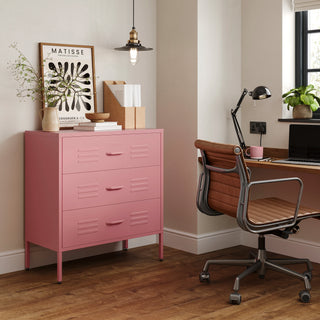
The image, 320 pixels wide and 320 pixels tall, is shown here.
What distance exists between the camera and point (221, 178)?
3510mm

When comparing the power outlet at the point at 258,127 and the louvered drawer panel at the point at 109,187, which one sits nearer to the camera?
the louvered drawer panel at the point at 109,187

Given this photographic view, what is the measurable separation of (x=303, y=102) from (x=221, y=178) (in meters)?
1.07

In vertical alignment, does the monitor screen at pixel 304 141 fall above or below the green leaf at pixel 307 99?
below

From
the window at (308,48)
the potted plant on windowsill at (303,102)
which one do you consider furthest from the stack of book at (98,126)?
the window at (308,48)

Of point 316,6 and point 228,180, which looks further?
point 316,6

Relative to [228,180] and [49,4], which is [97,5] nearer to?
[49,4]

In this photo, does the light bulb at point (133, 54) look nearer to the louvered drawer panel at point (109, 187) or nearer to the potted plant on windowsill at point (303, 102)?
the louvered drawer panel at point (109, 187)

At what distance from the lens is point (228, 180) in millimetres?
3438

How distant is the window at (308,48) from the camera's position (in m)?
4.33

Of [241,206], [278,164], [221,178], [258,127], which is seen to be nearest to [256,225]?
[241,206]

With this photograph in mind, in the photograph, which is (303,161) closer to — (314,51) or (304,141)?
(304,141)

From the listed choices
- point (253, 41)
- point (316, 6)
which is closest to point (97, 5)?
point (253, 41)

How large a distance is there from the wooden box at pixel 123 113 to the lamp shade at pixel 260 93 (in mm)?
801

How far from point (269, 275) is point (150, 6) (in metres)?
2.26
